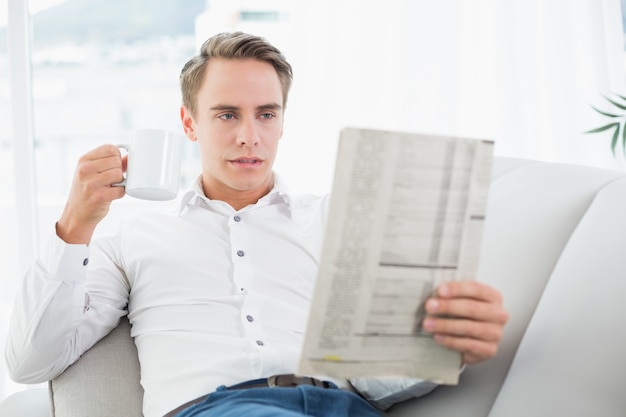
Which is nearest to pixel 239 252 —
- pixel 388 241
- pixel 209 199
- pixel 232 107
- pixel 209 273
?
pixel 209 273

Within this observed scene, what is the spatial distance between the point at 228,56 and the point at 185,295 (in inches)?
21.7

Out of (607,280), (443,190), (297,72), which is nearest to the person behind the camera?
(443,190)

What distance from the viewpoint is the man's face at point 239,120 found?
5.70ft

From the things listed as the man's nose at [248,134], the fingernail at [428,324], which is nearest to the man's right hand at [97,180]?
the man's nose at [248,134]

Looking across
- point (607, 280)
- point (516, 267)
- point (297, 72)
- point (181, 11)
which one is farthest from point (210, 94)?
point (181, 11)

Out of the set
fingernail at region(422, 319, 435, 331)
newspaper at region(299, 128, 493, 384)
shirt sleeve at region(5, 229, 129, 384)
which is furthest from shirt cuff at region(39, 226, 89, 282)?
fingernail at region(422, 319, 435, 331)

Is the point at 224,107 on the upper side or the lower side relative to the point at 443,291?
upper

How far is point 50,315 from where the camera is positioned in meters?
1.52

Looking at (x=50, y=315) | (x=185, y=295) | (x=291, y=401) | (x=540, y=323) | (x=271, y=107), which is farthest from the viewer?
(x=271, y=107)

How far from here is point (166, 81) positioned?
373cm

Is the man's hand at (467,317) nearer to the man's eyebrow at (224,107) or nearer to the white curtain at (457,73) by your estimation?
the man's eyebrow at (224,107)

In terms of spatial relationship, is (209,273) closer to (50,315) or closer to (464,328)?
(50,315)

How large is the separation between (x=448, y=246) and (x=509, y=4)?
2.50m

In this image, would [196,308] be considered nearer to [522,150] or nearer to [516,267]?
[516,267]
